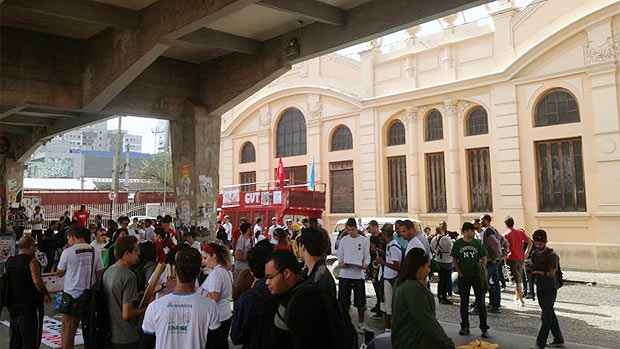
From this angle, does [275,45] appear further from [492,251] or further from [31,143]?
[31,143]

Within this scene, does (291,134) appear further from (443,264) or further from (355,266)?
(355,266)

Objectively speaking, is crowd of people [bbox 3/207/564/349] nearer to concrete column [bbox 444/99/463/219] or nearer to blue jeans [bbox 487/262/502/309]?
blue jeans [bbox 487/262/502/309]

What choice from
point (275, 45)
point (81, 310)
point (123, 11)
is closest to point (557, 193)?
point (275, 45)

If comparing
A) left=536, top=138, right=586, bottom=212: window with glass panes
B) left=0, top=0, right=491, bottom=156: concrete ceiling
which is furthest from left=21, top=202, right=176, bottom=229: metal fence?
left=536, top=138, right=586, bottom=212: window with glass panes

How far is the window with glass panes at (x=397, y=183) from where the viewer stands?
24.2 metres

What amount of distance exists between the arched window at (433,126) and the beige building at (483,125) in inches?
1.9

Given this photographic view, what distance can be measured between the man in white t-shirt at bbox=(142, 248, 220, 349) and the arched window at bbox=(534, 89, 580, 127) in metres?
→ 19.4

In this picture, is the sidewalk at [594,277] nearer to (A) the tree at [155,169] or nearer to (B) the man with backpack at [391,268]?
(B) the man with backpack at [391,268]

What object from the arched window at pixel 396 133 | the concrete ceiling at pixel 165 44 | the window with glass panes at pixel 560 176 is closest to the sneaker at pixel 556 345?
the concrete ceiling at pixel 165 44

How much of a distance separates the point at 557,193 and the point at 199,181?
569 inches

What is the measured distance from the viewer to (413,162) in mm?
23422

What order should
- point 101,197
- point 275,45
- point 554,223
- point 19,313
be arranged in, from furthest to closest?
point 101,197
point 554,223
point 275,45
point 19,313

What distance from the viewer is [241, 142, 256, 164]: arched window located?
31.3 m

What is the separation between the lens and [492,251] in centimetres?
1093
